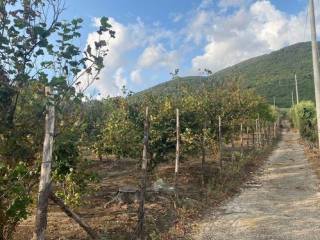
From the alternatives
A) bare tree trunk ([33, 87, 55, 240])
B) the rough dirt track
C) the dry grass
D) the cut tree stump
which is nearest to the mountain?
the dry grass

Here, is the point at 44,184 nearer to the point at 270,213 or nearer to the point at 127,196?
the point at 127,196

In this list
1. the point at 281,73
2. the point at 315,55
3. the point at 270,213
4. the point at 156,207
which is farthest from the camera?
the point at 281,73

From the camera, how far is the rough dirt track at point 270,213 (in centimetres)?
920

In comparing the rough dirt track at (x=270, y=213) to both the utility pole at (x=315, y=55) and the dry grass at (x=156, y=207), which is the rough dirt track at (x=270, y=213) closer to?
the dry grass at (x=156, y=207)

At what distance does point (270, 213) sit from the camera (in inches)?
443

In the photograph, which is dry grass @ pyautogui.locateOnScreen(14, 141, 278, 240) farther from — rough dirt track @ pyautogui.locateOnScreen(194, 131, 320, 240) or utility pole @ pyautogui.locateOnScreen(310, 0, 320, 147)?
utility pole @ pyautogui.locateOnScreen(310, 0, 320, 147)

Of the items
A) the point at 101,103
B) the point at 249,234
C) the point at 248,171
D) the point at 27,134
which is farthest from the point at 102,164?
the point at 27,134

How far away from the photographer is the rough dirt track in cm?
920

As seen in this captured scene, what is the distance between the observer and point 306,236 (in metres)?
8.95

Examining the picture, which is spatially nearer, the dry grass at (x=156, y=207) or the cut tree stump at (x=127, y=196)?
the dry grass at (x=156, y=207)

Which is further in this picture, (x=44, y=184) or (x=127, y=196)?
(x=127, y=196)

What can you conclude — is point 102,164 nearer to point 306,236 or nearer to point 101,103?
point 101,103

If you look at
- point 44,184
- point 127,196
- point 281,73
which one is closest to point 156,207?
point 127,196

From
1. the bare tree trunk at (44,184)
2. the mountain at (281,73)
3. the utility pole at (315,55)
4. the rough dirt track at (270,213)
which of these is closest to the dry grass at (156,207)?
the rough dirt track at (270,213)
